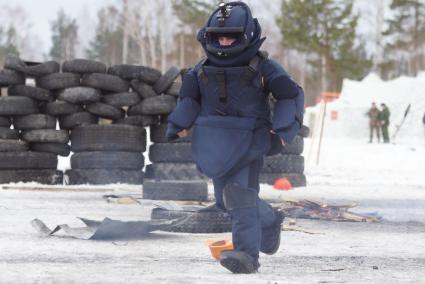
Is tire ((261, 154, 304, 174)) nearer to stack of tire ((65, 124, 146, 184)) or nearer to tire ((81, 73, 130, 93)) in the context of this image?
stack of tire ((65, 124, 146, 184))

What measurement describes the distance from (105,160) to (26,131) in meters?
1.31

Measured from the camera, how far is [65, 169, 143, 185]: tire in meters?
12.1

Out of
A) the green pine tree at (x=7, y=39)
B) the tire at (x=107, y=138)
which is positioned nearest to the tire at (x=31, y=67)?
the tire at (x=107, y=138)

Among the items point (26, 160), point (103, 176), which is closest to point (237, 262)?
point (103, 176)

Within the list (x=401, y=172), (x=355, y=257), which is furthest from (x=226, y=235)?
(x=401, y=172)

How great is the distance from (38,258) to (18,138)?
7.54m

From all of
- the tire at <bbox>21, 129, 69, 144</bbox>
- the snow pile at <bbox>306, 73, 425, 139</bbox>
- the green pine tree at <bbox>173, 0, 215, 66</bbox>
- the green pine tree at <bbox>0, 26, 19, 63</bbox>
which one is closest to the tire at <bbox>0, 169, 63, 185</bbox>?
the tire at <bbox>21, 129, 69, 144</bbox>

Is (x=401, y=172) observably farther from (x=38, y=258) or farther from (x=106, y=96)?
(x=38, y=258)

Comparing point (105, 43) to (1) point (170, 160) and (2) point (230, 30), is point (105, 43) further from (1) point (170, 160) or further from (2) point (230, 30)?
(2) point (230, 30)

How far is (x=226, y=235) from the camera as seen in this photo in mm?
6543

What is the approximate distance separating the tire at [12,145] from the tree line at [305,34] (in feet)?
119

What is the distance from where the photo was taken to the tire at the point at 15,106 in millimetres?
11914

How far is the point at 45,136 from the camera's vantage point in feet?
39.7

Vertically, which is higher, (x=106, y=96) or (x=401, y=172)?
(x=106, y=96)
